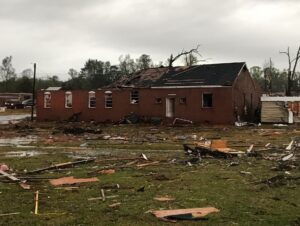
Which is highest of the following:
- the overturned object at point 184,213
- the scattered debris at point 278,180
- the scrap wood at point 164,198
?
the scattered debris at point 278,180

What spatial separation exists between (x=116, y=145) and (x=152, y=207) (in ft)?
51.1

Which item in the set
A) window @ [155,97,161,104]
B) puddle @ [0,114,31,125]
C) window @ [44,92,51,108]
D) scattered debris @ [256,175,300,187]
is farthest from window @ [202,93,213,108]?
scattered debris @ [256,175,300,187]

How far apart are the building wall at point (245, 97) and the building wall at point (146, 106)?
59.3 inches

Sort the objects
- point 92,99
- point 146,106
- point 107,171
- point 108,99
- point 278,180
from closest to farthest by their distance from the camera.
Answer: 1. point 278,180
2. point 107,171
3. point 146,106
4. point 108,99
5. point 92,99

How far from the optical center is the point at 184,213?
9109 mm

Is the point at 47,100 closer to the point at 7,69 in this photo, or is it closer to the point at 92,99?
the point at 92,99

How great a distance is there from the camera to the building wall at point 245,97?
4435 centimetres

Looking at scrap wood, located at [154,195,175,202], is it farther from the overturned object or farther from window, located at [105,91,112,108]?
window, located at [105,91,112,108]

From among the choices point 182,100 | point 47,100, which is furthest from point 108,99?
point 47,100

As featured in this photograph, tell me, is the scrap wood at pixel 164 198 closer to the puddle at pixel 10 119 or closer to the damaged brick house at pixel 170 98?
the damaged brick house at pixel 170 98

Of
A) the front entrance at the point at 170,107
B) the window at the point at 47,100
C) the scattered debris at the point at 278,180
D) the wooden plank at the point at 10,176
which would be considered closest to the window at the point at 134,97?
the front entrance at the point at 170,107

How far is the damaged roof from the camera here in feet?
147

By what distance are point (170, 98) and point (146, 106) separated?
103 inches

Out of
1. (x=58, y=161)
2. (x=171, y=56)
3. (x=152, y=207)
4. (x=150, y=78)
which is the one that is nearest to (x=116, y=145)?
(x=58, y=161)
